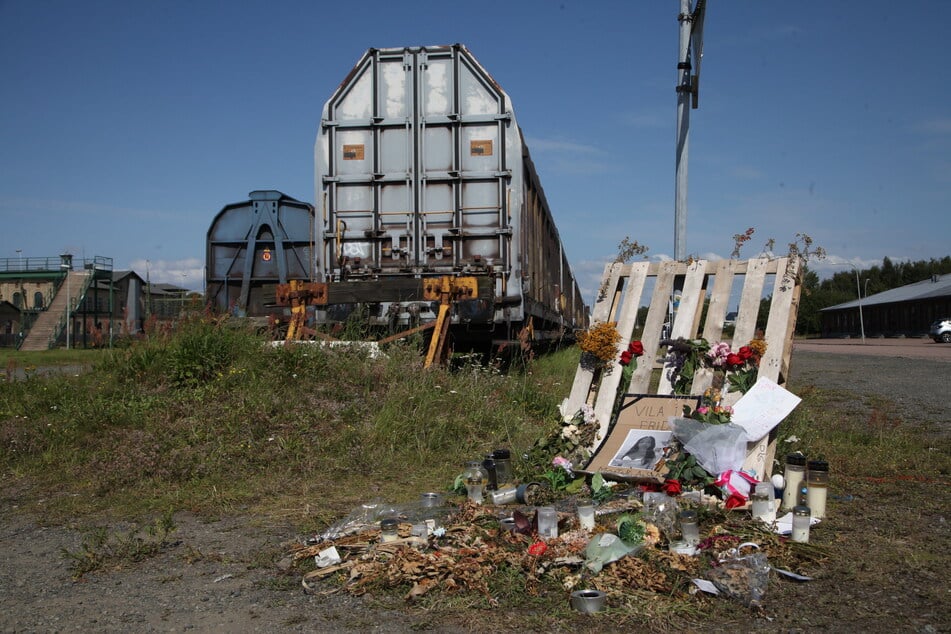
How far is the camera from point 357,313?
9.52 m

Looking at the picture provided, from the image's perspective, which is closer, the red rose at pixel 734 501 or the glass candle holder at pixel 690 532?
the glass candle holder at pixel 690 532

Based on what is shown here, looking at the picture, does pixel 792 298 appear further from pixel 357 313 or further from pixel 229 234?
pixel 229 234

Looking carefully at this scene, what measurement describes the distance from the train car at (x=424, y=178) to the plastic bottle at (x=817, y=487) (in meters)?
5.95

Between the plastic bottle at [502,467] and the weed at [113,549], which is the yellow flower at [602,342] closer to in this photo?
the plastic bottle at [502,467]

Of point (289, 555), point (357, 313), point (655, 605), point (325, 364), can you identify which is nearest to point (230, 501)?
point (289, 555)

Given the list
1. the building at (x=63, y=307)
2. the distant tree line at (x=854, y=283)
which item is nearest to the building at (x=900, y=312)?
the distant tree line at (x=854, y=283)

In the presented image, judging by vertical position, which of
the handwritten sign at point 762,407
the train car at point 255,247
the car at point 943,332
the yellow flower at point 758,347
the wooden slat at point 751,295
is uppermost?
the train car at point 255,247

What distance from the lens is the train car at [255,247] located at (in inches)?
547

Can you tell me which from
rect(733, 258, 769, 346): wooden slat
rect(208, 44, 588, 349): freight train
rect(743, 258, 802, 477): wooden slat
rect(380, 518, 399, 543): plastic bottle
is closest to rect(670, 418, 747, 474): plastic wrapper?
rect(743, 258, 802, 477): wooden slat

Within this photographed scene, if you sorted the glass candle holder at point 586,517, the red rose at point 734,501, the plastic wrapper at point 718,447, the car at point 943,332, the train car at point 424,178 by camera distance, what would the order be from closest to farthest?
1. the glass candle holder at point 586,517
2. the red rose at point 734,501
3. the plastic wrapper at point 718,447
4. the train car at point 424,178
5. the car at point 943,332

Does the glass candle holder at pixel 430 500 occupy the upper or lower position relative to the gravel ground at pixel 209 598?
upper

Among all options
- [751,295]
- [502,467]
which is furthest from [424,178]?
[502,467]

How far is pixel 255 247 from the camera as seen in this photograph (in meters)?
14.0

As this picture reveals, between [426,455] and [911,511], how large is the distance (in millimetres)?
3387
